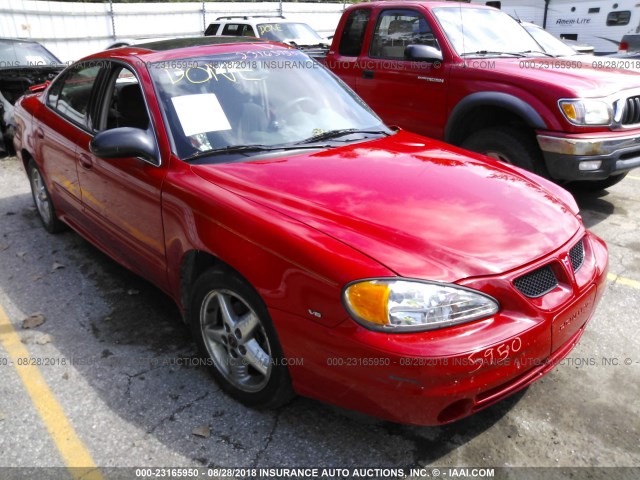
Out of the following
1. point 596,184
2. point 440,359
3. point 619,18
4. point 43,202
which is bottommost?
point 596,184

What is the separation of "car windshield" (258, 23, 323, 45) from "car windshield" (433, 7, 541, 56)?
5.81 m

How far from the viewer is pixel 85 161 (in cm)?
377

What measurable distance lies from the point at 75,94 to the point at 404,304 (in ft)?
10.7

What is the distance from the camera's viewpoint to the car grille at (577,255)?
2.63 metres

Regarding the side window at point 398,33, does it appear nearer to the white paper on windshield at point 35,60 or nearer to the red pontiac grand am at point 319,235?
the red pontiac grand am at point 319,235

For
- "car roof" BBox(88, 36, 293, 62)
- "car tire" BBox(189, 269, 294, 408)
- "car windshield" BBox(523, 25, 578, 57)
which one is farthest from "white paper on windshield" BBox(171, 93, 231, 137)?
"car windshield" BBox(523, 25, 578, 57)

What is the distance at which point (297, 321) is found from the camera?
2279mm

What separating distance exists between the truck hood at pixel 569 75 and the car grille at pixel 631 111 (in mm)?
127

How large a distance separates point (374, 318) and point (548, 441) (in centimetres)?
113

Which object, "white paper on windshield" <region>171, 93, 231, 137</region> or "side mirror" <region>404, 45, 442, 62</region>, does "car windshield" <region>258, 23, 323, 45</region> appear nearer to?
"side mirror" <region>404, 45, 442, 62</region>

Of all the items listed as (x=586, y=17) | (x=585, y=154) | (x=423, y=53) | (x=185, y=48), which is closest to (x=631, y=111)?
(x=585, y=154)

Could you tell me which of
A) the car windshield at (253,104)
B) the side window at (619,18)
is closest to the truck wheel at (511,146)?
the car windshield at (253,104)

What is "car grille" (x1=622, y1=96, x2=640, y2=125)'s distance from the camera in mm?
4949

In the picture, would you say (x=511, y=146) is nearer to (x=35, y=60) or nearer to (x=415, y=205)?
(x=415, y=205)
